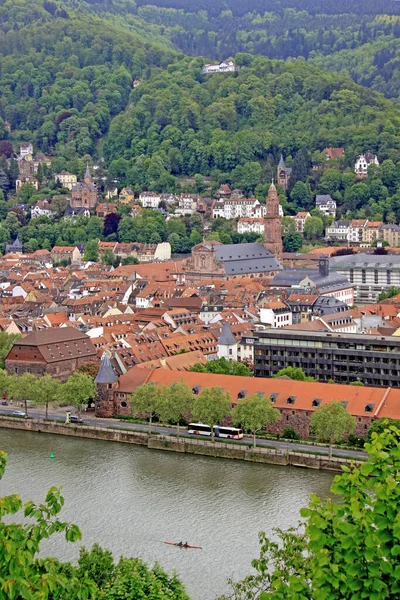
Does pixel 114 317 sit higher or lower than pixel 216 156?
lower

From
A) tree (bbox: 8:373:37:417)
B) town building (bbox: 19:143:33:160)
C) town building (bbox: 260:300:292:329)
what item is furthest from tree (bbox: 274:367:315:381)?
town building (bbox: 19:143:33:160)

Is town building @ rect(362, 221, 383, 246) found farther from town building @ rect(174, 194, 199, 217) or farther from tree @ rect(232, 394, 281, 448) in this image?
tree @ rect(232, 394, 281, 448)

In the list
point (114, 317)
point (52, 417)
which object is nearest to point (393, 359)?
point (52, 417)

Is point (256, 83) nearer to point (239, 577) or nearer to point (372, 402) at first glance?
point (372, 402)

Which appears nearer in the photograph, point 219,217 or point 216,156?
point 219,217

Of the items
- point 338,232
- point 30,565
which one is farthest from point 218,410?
point 338,232

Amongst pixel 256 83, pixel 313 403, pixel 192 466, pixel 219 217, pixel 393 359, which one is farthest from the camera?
pixel 256 83
